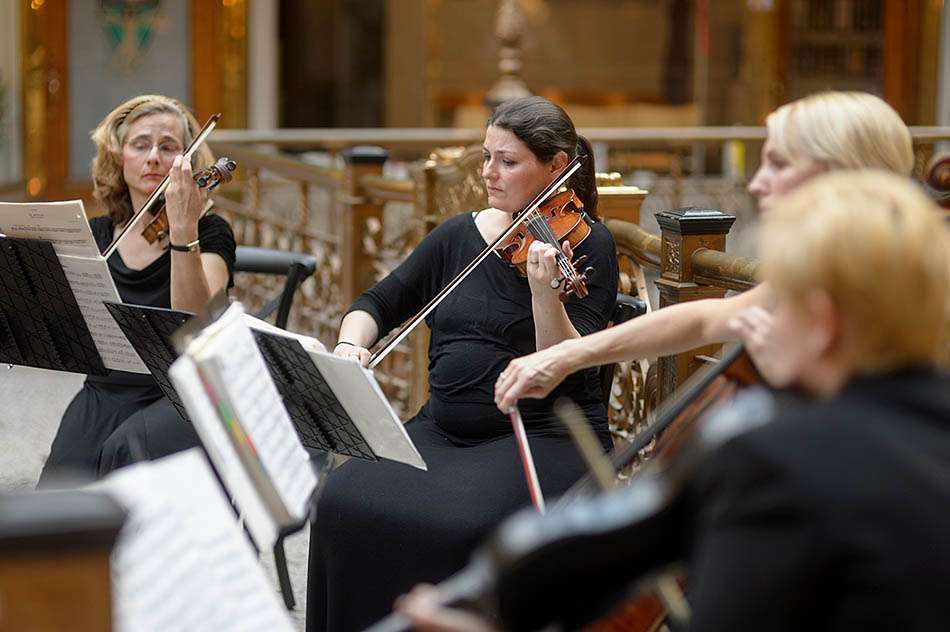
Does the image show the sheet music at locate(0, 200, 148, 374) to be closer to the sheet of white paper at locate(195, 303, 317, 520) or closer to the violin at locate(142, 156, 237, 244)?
the violin at locate(142, 156, 237, 244)

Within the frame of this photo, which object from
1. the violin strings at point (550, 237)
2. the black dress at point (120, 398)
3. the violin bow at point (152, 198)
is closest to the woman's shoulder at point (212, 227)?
the black dress at point (120, 398)

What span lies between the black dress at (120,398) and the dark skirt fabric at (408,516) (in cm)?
51

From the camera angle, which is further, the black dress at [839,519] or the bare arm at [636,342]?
the bare arm at [636,342]

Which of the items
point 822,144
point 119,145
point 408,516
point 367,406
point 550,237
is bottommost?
point 408,516

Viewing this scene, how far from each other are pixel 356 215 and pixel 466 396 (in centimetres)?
256

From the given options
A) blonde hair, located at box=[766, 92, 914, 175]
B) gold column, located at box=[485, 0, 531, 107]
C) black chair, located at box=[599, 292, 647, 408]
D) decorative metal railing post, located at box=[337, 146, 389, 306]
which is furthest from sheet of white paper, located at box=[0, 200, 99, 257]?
gold column, located at box=[485, 0, 531, 107]

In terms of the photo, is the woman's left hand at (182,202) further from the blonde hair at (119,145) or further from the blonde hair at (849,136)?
the blonde hair at (849,136)

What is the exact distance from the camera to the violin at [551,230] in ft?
8.96

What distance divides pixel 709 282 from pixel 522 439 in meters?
0.94

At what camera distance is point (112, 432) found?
3.11 metres

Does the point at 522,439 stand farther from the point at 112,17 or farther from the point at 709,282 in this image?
the point at 112,17

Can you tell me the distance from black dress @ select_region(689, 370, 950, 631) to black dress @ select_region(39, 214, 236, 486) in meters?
1.98

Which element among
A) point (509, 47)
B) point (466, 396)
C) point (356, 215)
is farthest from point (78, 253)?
point (509, 47)

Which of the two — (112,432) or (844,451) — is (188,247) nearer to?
(112,432)
